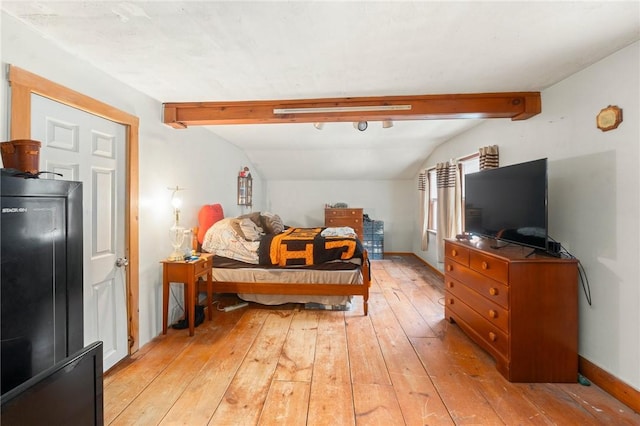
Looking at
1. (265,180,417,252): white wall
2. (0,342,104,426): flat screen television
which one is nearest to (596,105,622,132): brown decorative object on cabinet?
(0,342,104,426): flat screen television

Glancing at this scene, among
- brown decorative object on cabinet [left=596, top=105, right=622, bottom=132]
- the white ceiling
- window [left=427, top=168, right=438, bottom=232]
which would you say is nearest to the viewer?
the white ceiling

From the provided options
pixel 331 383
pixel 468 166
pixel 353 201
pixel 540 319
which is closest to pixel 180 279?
pixel 331 383

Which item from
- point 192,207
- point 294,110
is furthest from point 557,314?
point 192,207

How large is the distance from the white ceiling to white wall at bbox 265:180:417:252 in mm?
4158

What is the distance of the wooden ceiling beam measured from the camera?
2.44 meters

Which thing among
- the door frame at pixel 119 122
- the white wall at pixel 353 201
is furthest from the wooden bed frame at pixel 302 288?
the white wall at pixel 353 201

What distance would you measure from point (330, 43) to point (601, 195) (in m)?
2.07

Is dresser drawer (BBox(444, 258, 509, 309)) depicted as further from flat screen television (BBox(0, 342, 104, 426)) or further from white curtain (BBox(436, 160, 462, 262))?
flat screen television (BBox(0, 342, 104, 426))

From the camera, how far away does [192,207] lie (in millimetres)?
3295

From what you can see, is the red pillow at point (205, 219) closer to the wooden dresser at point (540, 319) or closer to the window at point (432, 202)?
the wooden dresser at point (540, 319)

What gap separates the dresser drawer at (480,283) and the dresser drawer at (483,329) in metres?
0.21

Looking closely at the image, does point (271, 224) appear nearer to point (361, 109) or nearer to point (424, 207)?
point (361, 109)

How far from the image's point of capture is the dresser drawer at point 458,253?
252 cm

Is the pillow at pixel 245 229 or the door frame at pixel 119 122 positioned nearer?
the door frame at pixel 119 122
